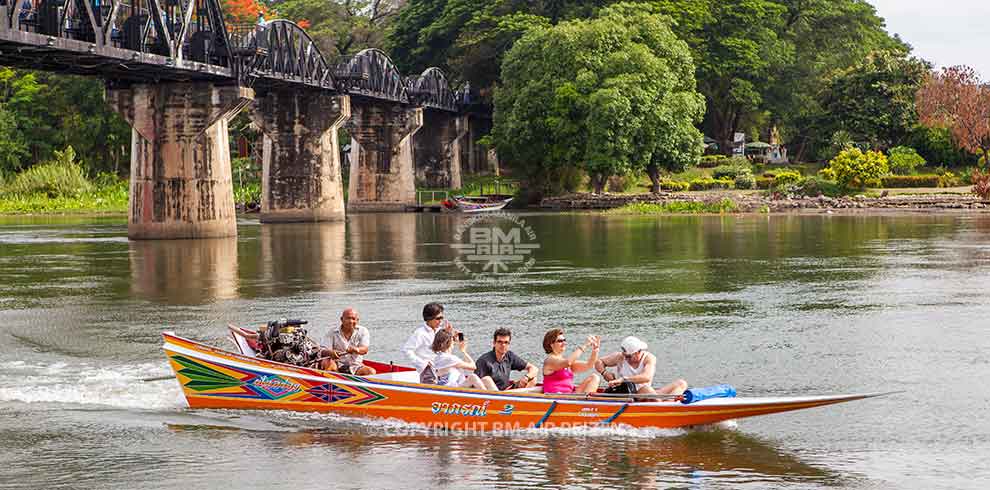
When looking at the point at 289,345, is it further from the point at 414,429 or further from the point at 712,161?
the point at 712,161

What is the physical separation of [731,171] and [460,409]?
308 feet

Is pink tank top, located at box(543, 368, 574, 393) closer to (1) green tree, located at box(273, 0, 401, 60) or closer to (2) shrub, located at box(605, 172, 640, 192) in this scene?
(2) shrub, located at box(605, 172, 640, 192)

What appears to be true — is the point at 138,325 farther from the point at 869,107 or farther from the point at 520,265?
the point at 869,107

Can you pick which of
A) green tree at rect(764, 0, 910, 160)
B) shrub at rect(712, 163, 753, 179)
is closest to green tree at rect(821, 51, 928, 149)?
green tree at rect(764, 0, 910, 160)

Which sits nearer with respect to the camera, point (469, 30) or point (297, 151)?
point (297, 151)

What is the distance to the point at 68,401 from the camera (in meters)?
23.5

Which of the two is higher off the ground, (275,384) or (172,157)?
(172,157)

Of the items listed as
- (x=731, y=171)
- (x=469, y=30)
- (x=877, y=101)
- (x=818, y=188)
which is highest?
(x=469, y=30)

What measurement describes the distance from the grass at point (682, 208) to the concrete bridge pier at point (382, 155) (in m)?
21.7

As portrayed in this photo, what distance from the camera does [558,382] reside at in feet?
67.3

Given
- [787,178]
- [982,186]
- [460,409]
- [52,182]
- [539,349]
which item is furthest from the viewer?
[52,182]

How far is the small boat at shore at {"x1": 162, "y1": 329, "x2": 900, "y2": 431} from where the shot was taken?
19.6 metres

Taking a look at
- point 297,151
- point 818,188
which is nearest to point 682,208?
point 818,188

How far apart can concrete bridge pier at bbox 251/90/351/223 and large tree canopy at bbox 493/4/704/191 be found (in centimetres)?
1741
